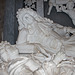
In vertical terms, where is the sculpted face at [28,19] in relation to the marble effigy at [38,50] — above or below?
above

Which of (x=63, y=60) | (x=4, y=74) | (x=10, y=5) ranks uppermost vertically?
(x=10, y=5)

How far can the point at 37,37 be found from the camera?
331 cm

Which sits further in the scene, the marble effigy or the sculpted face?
the sculpted face

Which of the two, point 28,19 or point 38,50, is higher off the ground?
point 28,19

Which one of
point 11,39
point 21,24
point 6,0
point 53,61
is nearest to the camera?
point 53,61

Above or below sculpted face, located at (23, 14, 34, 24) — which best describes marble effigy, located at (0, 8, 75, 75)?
below

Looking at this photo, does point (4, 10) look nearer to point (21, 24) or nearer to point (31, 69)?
point (21, 24)

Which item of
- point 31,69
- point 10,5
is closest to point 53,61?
point 31,69

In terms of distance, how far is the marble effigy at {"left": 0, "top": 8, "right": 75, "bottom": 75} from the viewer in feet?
7.42

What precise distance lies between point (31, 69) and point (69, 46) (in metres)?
1.09

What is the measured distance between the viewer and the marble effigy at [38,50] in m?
2.26

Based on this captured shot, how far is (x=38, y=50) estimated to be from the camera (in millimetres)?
3096

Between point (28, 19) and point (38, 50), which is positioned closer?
point (38, 50)

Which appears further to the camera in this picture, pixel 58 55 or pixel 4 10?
pixel 4 10
